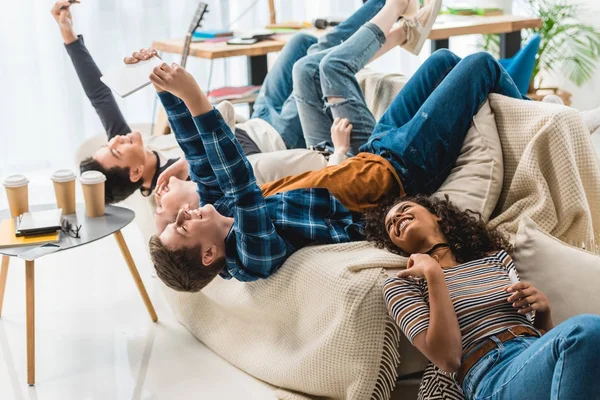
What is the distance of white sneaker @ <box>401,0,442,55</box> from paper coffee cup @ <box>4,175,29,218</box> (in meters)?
1.54

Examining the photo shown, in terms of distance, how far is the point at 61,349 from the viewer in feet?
8.55

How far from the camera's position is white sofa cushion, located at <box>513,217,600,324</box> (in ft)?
6.38

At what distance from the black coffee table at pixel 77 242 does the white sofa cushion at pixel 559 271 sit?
126cm

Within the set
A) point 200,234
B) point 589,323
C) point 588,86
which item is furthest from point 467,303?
point 588,86

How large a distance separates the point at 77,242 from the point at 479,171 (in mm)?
1238

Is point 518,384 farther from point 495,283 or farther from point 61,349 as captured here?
point 61,349

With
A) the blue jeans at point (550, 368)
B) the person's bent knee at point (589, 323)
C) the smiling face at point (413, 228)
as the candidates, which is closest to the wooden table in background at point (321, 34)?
the smiling face at point (413, 228)

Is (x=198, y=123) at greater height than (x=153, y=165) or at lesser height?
greater

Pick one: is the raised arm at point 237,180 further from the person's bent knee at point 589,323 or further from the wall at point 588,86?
the wall at point 588,86

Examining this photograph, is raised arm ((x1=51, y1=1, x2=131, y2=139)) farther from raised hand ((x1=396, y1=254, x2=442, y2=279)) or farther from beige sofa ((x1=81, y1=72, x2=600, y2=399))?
raised hand ((x1=396, y1=254, x2=442, y2=279))

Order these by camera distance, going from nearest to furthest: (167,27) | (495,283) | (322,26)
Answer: (495,283) → (322,26) → (167,27)

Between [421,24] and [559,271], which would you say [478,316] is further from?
[421,24]

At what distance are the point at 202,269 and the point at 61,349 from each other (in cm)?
73

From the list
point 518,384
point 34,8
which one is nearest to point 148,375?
point 518,384
